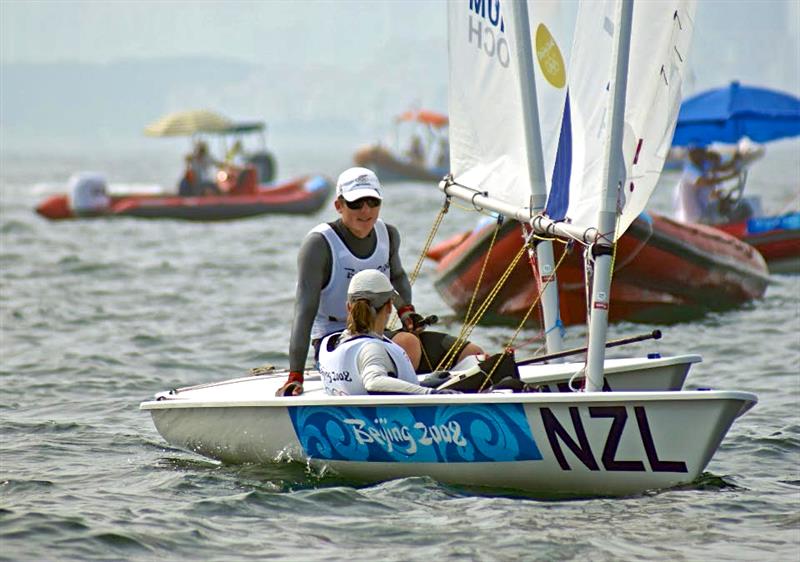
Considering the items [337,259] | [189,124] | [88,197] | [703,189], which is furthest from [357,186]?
[189,124]

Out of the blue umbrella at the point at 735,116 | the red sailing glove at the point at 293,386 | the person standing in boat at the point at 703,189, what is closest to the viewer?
the red sailing glove at the point at 293,386

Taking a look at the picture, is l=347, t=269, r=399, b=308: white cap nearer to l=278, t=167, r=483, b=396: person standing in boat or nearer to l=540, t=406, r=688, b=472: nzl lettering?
l=278, t=167, r=483, b=396: person standing in boat

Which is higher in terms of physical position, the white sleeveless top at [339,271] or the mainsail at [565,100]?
the mainsail at [565,100]

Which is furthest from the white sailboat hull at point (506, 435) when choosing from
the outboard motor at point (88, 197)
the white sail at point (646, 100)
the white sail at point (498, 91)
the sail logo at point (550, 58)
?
the outboard motor at point (88, 197)

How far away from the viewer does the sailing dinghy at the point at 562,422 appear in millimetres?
7004

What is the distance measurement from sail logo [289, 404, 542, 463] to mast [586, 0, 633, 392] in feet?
1.83

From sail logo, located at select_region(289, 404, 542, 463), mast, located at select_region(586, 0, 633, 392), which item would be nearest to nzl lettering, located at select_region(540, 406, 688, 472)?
sail logo, located at select_region(289, 404, 542, 463)

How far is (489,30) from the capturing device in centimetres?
949

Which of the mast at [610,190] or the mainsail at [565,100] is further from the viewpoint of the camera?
the mainsail at [565,100]

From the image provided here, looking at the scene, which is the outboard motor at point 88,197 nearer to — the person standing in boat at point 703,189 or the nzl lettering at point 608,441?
the person standing in boat at point 703,189

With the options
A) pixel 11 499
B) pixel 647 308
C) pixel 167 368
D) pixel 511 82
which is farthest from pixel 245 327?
pixel 11 499

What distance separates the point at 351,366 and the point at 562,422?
120 centimetres

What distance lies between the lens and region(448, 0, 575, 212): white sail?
30.2 feet

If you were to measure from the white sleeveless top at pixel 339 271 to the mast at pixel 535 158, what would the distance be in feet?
3.46
